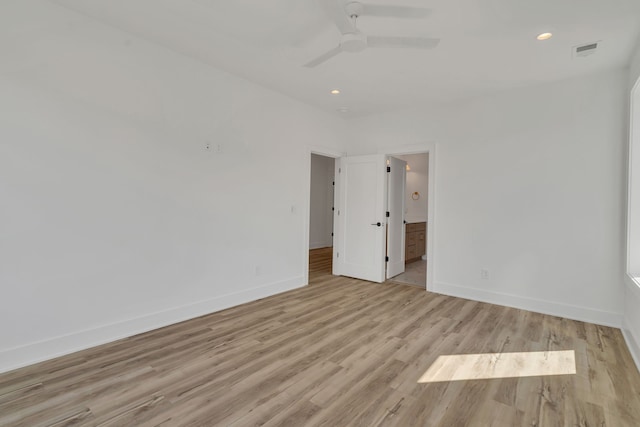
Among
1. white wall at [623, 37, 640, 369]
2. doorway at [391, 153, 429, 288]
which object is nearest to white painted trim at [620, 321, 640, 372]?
white wall at [623, 37, 640, 369]

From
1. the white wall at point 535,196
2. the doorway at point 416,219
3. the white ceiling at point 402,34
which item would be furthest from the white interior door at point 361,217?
the white ceiling at point 402,34

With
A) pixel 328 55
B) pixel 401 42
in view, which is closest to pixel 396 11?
pixel 401 42

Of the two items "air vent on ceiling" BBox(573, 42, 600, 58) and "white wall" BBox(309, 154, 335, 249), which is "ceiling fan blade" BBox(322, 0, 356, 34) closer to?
"air vent on ceiling" BBox(573, 42, 600, 58)

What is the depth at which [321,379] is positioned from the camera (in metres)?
2.20

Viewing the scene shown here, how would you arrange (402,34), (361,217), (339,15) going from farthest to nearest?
(361,217)
(402,34)
(339,15)

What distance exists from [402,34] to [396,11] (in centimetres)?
72

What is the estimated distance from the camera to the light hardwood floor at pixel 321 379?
1.82 metres

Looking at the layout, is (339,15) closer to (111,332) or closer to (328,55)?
(328,55)

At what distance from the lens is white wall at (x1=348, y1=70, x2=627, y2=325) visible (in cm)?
331

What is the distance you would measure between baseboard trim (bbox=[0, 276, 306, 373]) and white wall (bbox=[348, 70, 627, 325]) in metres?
3.01

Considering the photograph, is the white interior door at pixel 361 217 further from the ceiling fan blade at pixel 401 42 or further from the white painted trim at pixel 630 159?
the white painted trim at pixel 630 159

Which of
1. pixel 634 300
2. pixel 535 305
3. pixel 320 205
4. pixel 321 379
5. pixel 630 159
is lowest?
pixel 321 379

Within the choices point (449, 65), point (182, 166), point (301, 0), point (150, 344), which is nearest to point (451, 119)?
point (449, 65)

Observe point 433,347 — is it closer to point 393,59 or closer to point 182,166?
point 393,59
